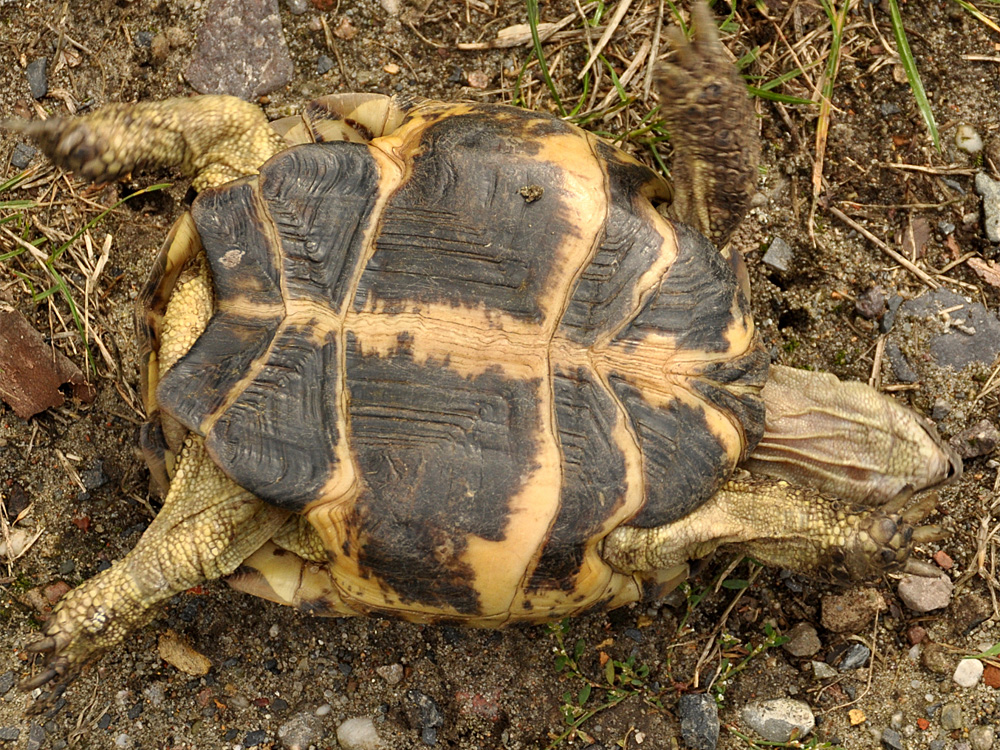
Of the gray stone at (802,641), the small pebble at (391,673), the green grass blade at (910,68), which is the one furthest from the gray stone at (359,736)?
the green grass blade at (910,68)

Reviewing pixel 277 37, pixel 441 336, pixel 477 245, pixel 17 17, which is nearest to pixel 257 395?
pixel 441 336

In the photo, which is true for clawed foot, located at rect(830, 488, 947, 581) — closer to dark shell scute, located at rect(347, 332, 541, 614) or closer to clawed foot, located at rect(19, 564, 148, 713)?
dark shell scute, located at rect(347, 332, 541, 614)

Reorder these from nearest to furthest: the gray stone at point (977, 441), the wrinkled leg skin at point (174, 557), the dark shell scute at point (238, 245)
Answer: the dark shell scute at point (238, 245), the wrinkled leg skin at point (174, 557), the gray stone at point (977, 441)

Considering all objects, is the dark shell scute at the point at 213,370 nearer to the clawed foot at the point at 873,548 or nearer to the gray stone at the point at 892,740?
the clawed foot at the point at 873,548

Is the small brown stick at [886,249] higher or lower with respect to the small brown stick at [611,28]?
lower

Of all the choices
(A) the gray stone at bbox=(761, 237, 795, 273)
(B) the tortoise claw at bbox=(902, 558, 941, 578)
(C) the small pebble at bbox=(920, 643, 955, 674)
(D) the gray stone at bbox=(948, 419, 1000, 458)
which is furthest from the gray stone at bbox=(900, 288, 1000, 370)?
(C) the small pebble at bbox=(920, 643, 955, 674)
